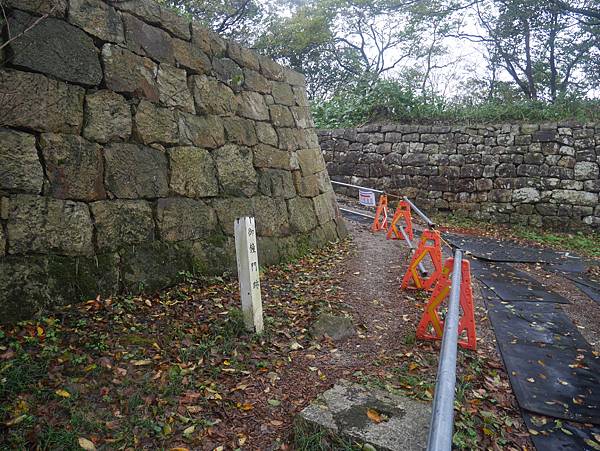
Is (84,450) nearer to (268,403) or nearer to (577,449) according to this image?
(268,403)

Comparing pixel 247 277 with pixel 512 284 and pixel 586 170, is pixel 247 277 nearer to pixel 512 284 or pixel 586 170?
pixel 512 284

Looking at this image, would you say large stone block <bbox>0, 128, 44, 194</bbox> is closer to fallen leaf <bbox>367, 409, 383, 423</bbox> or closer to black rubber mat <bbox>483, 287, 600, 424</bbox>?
fallen leaf <bbox>367, 409, 383, 423</bbox>

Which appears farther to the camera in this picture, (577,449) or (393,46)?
(393,46)

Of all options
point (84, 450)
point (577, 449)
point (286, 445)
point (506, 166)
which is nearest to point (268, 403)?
point (286, 445)

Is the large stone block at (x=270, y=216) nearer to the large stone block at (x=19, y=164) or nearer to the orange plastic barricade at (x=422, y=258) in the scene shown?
the orange plastic barricade at (x=422, y=258)

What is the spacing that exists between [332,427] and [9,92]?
3233 mm

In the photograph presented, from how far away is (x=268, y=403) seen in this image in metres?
2.76

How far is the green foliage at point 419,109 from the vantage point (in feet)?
38.1

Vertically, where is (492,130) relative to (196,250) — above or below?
above

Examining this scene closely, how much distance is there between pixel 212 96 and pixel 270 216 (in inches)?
66.3

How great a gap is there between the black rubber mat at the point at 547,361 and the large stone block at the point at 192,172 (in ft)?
11.2

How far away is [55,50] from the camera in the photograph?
11.3 feet

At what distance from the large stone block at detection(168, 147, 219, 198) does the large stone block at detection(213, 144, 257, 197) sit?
0.14 metres

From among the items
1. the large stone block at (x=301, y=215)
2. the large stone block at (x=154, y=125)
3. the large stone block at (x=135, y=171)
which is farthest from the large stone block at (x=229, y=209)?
the large stone block at (x=301, y=215)
